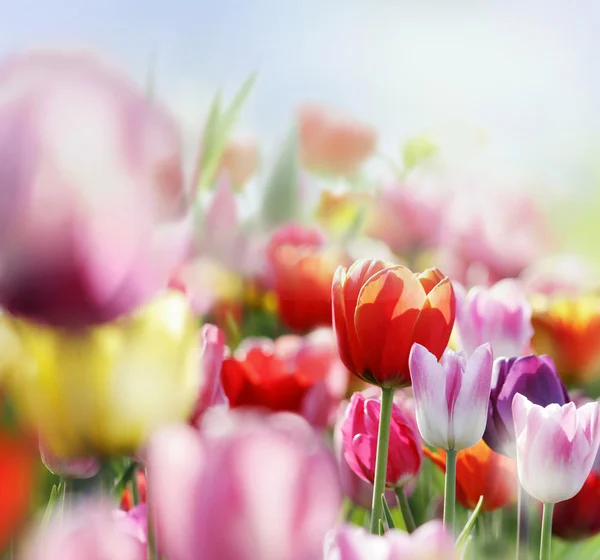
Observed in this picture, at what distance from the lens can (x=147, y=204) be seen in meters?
0.16

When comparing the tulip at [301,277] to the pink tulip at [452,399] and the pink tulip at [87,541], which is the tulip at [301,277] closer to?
the pink tulip at [452,399]

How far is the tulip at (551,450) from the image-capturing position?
26cm

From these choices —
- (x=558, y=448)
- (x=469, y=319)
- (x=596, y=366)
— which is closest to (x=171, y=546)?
(x=558, y=448)

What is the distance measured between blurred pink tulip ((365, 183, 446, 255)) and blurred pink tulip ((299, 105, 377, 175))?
174 mm

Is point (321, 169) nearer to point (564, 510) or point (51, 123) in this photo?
point (564, 510)

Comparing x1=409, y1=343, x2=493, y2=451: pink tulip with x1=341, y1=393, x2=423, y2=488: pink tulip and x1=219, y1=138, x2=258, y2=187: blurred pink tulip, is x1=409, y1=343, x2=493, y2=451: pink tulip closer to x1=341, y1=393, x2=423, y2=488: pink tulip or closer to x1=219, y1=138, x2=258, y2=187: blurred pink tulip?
x1=341, y1=393, x2=423, y2=488: pink tulip

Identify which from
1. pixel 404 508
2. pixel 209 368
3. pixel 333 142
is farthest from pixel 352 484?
pixel 333 142

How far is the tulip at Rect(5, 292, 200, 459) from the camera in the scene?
7.1 inches

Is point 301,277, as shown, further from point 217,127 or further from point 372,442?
point 372,442

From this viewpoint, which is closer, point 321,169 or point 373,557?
point 373,557

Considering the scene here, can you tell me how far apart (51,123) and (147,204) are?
22 mm

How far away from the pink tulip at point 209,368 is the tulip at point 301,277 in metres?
0.35

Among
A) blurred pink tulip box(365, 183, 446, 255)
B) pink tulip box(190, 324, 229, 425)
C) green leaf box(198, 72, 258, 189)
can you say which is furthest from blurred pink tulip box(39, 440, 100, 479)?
blurred pink tulip box(365, 183, 446, 255)

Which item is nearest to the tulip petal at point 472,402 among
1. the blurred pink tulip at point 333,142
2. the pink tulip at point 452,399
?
the pink tulip at point 452,399
